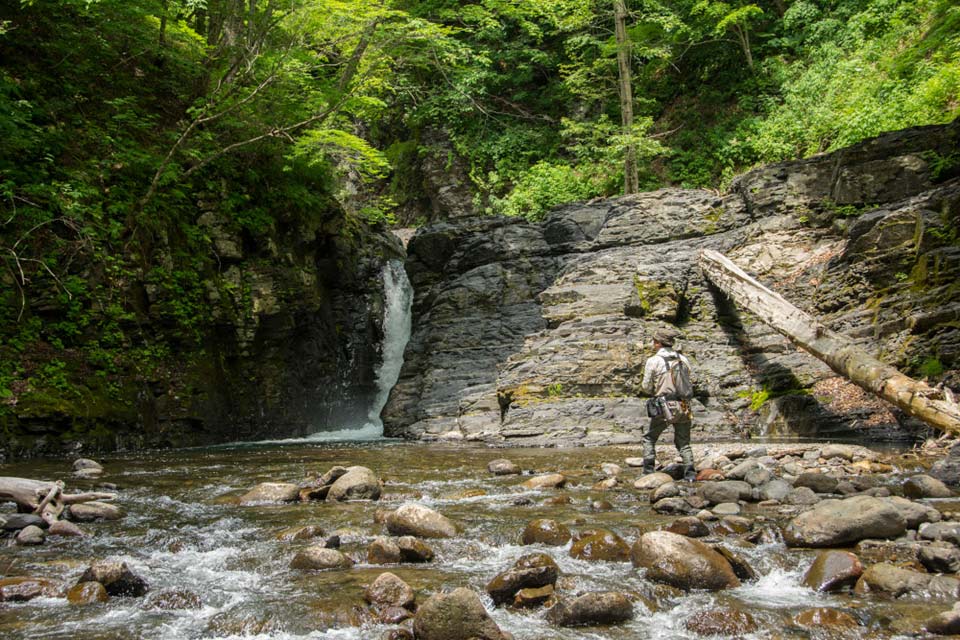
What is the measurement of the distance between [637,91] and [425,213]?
447 inches

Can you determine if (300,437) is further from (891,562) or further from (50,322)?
(891,562)

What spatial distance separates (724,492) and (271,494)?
5.12m

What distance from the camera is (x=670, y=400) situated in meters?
8.25

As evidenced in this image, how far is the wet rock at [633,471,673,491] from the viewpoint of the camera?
7.57m

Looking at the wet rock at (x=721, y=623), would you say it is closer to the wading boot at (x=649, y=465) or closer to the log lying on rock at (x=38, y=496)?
the wading boot at (x=649, y=465)

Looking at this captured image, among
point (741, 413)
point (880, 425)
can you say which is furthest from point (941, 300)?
point (741, 413)

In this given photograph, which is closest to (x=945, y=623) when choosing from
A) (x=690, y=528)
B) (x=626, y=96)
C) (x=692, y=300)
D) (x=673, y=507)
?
(x=690, y=528)

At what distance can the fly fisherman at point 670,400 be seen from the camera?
816cm

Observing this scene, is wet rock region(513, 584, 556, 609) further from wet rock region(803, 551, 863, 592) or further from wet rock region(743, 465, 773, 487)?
wet rock region(743, 465, 773, 487)

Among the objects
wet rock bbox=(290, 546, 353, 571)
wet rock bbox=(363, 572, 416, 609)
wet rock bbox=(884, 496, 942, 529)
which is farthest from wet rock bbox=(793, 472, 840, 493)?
wet rock bbox=(290, 546, 353, 571)

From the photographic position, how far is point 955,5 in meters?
18.7

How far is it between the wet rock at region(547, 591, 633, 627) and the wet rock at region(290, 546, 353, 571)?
179 cm

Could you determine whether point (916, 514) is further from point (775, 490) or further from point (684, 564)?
point (684, 564)

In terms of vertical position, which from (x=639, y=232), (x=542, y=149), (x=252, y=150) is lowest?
(x=639, y=232)
